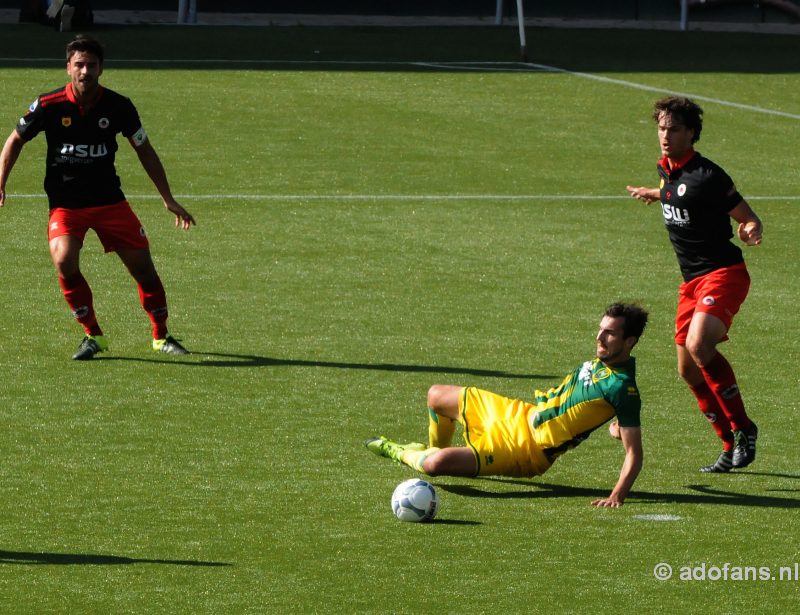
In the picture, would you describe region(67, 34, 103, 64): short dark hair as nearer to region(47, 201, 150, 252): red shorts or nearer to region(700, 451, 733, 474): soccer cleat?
region(47, 201, 150, 252): red shorts

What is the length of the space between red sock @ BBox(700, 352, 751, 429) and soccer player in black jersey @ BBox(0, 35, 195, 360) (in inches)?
168

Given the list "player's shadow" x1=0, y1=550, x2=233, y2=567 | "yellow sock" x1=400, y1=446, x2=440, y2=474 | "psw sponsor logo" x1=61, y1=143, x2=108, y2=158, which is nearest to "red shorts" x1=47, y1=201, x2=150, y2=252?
"psw sponsor logo" x1=61, y1=143, x2=108, y2=158

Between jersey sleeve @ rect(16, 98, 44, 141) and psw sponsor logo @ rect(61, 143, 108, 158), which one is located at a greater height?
jersey sleeve @ rect(16, 98, 44, 141)

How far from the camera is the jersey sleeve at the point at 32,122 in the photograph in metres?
11.8

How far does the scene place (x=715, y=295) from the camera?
9.40m

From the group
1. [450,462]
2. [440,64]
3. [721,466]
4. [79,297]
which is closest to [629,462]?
[450,462]

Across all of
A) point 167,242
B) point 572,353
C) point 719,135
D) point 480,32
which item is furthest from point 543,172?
point 480,32

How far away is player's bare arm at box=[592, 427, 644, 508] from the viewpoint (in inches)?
337

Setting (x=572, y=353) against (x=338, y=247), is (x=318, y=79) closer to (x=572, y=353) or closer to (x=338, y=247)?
(x=338, y=247)

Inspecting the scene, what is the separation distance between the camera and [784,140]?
2473 cm

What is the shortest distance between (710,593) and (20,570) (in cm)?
319

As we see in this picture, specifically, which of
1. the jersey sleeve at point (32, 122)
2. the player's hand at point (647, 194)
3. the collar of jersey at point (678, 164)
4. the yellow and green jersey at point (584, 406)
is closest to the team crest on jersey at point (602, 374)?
the yellow and green jersey at point (584, 406)

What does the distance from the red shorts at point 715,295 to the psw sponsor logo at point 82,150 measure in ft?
15.0

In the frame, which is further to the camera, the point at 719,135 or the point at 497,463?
the point at 719,135
